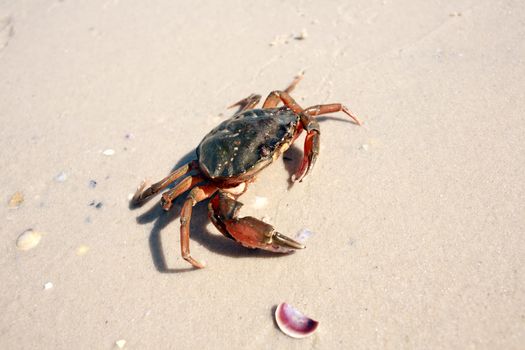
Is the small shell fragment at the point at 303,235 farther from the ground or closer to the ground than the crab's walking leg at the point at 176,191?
closer to the ground

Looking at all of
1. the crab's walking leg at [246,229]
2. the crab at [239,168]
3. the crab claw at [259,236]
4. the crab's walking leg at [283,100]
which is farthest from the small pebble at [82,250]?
the crab's walking leg at [283,100]

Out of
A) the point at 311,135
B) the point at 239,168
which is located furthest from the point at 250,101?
the point at 239,168

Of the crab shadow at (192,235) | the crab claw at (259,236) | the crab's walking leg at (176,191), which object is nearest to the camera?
the crab claw at (259,236)

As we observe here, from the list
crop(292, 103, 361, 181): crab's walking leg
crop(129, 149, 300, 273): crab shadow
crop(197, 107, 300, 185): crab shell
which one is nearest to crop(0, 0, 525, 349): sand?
crop(129, 149, 300, 273): crab shadow

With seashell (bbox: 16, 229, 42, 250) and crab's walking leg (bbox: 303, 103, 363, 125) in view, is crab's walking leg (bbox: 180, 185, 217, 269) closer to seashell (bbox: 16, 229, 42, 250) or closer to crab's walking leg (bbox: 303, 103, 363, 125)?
crab's walking leg (bbox: 303, 103, 363, 125)

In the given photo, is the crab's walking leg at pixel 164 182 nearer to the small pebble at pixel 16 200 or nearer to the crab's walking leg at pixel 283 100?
the crab's walking leg at pixel 283 100

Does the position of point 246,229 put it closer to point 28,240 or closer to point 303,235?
point 303,235

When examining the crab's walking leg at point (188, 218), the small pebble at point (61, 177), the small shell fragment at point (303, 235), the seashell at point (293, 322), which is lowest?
the seashell at point (293, 322)
